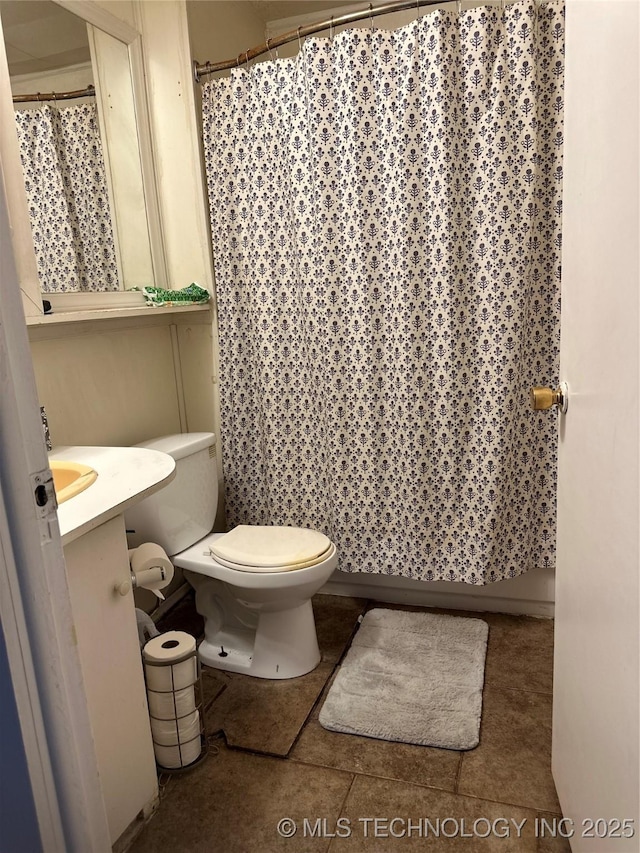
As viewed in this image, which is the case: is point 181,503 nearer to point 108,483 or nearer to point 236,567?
point 236,567

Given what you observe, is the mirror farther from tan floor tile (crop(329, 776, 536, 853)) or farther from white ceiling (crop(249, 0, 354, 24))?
tan floor tile (crop(329, 776, 536, 853))

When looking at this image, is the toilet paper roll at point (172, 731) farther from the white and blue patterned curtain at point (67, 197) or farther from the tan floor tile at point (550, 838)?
the white and blue patterned curtain at point (67, 197)

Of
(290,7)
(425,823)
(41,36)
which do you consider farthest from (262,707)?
(290,7)

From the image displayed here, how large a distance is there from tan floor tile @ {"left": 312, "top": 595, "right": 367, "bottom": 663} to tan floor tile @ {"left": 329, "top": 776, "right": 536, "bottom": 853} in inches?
23.8

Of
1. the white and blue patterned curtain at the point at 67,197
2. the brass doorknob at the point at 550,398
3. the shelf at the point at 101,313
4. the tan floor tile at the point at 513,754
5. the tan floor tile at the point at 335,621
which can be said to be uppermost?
the white and blue patterned curtain at the point at 67,197

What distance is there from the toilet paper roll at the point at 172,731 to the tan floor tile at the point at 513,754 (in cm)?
71

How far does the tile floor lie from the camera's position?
1.40 m

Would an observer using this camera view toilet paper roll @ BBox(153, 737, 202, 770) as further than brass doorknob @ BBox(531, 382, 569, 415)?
Yes

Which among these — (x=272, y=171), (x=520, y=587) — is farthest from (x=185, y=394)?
(x=520, y=587)

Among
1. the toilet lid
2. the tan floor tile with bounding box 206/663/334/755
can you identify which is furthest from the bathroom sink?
the tan floor tile with bounding box 206/663/334/755

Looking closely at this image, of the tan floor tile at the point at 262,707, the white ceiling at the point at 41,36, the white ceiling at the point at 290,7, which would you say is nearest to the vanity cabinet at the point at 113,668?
the tan floor tile at the point at 262,707

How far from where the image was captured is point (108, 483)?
137 centimetres

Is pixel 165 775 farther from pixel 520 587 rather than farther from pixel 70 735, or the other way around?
pixel 520 587

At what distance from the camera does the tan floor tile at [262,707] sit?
5.67ft
